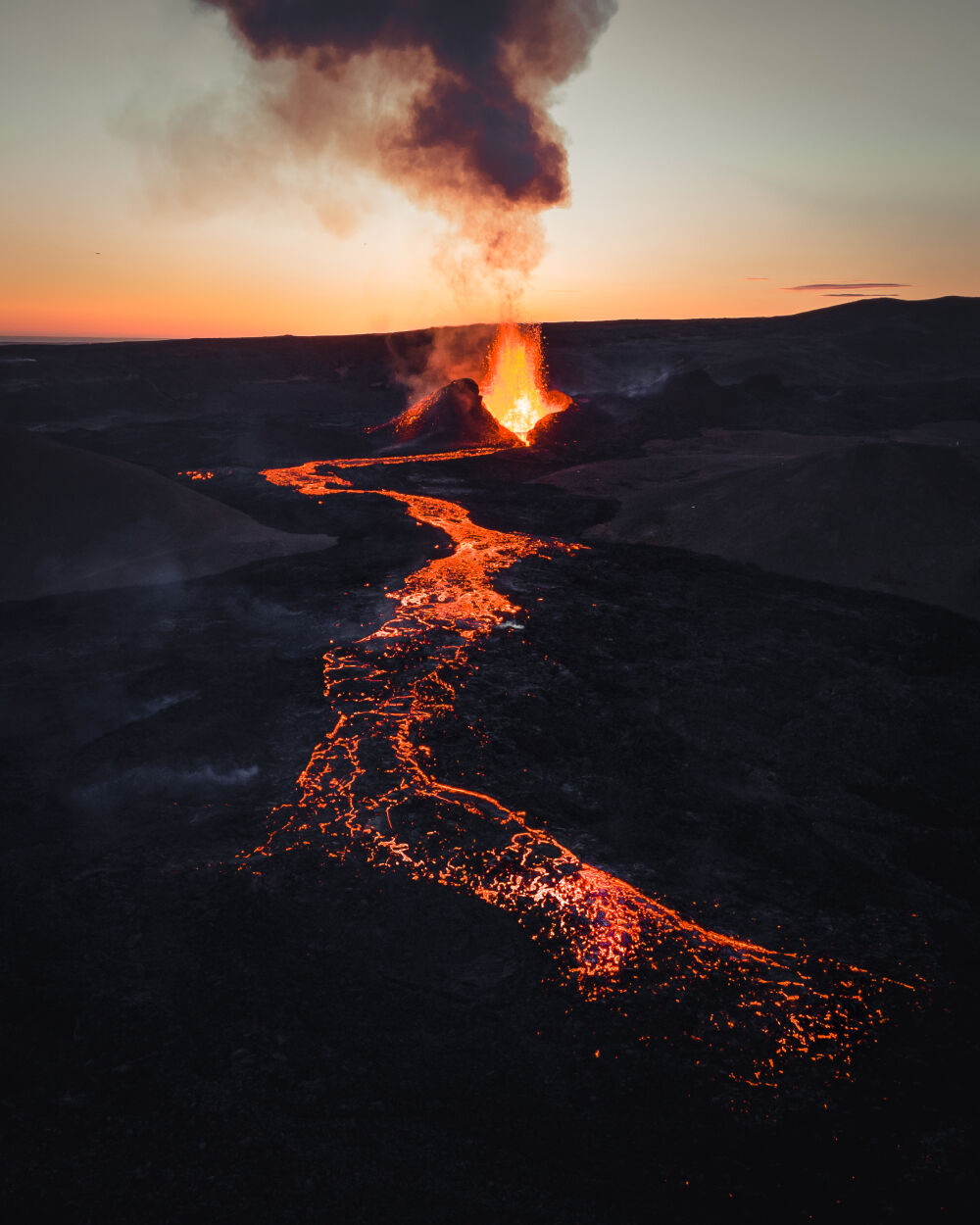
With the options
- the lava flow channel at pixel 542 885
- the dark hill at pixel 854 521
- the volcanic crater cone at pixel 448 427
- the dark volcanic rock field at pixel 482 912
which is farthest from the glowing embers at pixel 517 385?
the lava flow channel at pixel 542 885

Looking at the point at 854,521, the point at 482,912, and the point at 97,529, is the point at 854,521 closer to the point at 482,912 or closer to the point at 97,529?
the point at 482,912

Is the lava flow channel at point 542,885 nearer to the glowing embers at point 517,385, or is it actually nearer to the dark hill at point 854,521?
the dark hill at point 854,521

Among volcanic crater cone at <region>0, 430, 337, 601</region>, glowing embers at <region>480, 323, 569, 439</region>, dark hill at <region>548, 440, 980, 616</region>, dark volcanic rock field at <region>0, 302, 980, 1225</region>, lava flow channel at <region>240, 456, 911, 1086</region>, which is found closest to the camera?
dark volcanic rock field at <region>0, 302, 980, 1225</region>

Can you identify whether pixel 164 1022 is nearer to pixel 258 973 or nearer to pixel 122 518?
pixel 258 973

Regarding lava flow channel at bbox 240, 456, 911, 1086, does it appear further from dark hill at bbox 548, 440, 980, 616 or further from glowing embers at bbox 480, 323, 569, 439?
glowing embers at bbox 480, 323, 569, 439

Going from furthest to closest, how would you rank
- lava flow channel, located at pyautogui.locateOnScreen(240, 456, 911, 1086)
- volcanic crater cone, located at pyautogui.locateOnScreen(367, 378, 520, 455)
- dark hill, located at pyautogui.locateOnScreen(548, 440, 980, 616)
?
volcanic crater cone, located at pyautogui.locateOnScreen(367, 378, 520, 455) < dark hill, located at pyautogui.locateOnScreen(548, 440, 980, 616) < lava flow channel, located at pyautogui.locateOnScreen(240, 456, 911, 1086)

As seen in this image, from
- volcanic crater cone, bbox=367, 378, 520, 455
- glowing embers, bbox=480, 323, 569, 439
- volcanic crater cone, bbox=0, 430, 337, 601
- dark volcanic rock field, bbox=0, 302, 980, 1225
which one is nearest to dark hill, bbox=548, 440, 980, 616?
dark volcanic rock field, bbox=0, 302, 980, 1225

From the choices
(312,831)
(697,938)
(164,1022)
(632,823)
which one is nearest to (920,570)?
(632,823)
